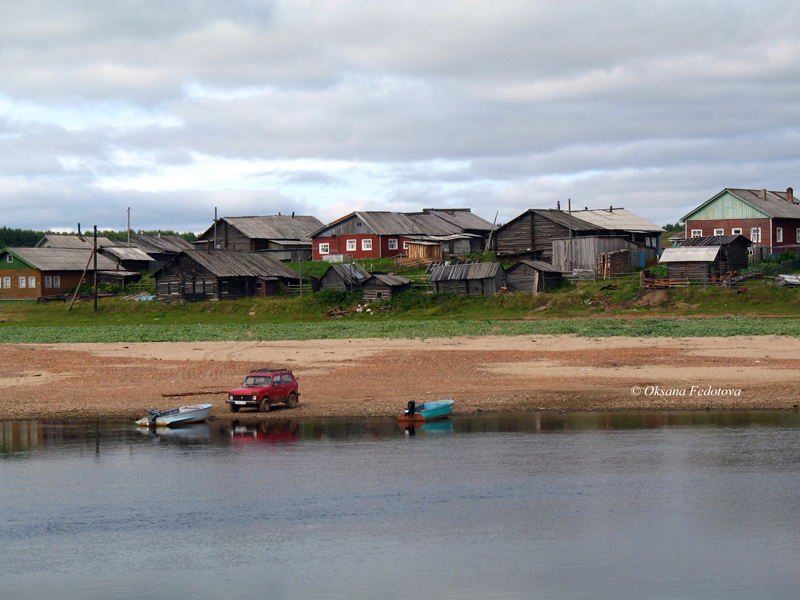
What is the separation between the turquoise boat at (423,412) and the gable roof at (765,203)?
5909 centimetres

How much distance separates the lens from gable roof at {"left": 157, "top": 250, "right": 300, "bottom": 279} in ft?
249

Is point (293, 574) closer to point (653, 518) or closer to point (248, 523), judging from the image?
point (248, 523)

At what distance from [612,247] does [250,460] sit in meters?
56.9

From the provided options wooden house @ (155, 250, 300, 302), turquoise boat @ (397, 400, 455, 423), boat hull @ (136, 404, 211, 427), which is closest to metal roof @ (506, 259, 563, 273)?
wooden house @ (155, 250, 300, 302)

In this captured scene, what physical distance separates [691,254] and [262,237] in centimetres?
5252

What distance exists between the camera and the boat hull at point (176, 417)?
3008 cm

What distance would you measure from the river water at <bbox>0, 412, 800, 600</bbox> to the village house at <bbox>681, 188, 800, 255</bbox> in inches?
2084

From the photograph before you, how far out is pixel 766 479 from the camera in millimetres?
23000

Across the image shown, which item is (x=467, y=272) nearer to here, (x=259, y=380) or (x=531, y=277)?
(x=531, y=277)

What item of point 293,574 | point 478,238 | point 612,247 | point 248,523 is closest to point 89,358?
point 248,523

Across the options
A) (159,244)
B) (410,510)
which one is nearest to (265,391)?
(410,510)

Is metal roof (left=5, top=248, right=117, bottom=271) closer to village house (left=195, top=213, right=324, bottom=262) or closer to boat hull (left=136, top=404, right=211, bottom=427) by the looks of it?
village house (left=195, top=213, right=324, bottom=262)

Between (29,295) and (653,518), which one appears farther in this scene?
(29,295)

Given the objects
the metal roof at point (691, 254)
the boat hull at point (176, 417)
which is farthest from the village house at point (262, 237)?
the boat hull at point (176, 417)
